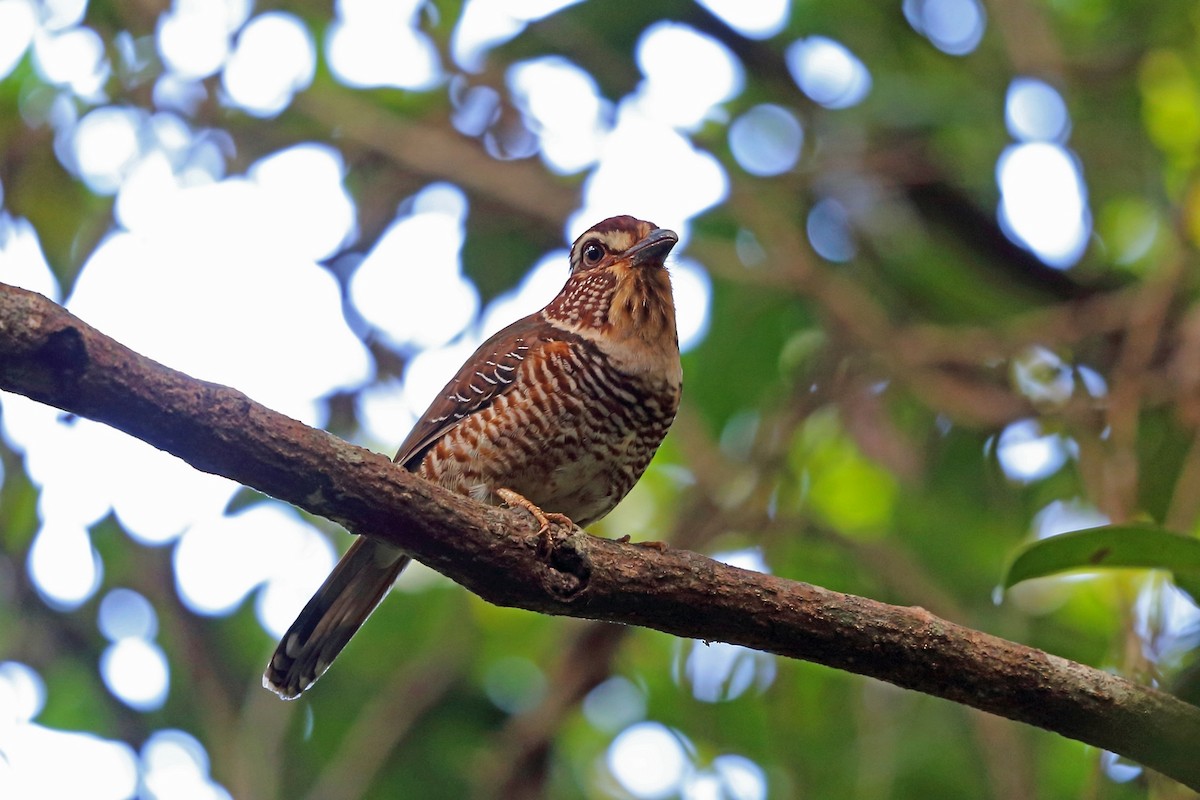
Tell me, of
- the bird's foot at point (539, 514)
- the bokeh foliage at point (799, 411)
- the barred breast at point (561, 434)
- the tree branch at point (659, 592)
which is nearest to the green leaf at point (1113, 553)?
the tree branch at point (659, 592)

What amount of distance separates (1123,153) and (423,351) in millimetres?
3286

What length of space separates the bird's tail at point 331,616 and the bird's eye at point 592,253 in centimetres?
123

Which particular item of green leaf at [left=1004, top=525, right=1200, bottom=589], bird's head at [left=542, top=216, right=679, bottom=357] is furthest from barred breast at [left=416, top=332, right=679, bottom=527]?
green leaf at [left=1004, top=525, right=1200, bottom=589]

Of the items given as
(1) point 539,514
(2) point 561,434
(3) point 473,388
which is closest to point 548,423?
(2) point 561,434

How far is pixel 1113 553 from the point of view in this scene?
2.95 m

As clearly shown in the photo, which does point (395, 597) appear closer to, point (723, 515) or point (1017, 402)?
point (723, 515)

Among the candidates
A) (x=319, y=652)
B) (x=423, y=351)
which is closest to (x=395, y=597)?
(x=423, y=351)

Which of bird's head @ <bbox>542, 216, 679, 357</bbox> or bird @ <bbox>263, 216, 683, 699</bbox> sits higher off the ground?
bird's head @ <bbox>542, 216, 679, 357</bbox>

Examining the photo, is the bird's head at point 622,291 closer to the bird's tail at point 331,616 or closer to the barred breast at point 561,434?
the barred breast at point 561,434

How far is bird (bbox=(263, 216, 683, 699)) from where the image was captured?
12.7ft

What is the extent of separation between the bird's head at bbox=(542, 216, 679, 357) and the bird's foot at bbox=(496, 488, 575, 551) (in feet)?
2.07

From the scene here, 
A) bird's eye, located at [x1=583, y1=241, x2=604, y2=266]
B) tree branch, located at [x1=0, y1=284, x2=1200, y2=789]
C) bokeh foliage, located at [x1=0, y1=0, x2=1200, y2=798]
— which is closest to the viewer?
tree branch, located at [x1=0, y1=284, x2=1200, y2=789]

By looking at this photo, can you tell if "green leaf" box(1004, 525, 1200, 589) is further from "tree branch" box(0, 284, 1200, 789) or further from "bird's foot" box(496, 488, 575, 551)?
"bird's foot" box(496, 488, 575, 551)

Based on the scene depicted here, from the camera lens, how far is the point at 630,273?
4324 mm
